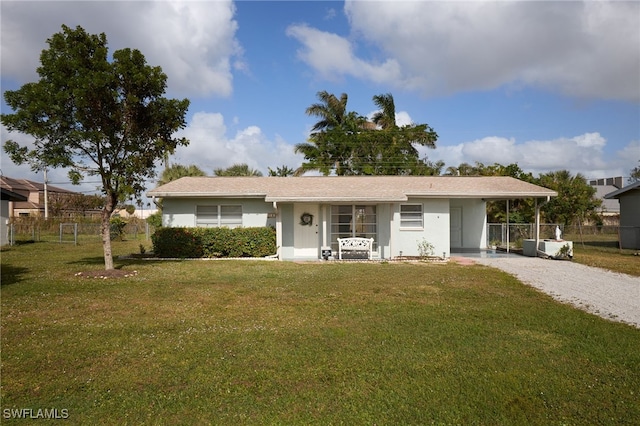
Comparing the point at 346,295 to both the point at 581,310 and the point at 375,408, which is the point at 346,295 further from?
the point at 375,408

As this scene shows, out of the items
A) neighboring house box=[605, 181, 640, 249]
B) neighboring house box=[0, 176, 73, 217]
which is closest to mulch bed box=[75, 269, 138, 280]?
neighboring house box=[605, 181, 640, 249]

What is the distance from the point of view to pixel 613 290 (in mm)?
10398

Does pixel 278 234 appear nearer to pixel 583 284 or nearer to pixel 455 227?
pixel 455 227

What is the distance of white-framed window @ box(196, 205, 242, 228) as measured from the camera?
1825 centimetres

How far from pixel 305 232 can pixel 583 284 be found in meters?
10.4

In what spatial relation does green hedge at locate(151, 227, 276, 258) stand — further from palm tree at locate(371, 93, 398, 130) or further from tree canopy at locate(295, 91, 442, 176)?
palm tree at locate(371, 93, 398, 130)

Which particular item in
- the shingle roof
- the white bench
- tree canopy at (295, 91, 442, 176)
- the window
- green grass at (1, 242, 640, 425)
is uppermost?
tree canopy at (295, 91, 442, 176)

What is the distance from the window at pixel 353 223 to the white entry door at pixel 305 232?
74cm

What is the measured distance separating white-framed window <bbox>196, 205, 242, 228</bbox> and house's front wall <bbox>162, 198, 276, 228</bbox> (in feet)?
0.51

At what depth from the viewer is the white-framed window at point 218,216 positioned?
18250mm

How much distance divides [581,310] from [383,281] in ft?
15.5

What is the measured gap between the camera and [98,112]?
39.8 feet

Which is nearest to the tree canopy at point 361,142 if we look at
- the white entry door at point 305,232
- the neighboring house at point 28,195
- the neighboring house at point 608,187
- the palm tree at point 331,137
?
the palm tree at point 331,137

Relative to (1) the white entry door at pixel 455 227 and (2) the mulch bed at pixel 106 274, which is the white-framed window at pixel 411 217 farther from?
(2) the mulch bed at pixel 106 274
